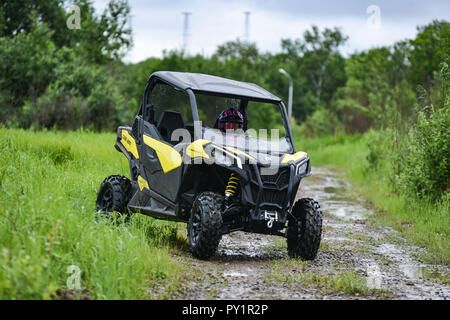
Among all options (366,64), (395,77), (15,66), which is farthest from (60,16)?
(366,64)

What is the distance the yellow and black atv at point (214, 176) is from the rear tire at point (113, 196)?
0.01m

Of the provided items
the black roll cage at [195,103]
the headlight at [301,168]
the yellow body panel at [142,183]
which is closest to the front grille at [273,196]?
the headlight at [301,168]

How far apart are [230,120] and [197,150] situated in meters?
1.16

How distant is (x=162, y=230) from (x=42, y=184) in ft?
5.90

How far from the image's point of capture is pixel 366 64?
53594 mm

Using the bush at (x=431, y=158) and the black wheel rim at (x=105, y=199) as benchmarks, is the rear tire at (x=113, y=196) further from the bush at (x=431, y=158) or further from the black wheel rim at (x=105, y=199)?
the bush at (x=431, y=158)

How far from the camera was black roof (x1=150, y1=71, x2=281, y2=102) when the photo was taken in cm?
752

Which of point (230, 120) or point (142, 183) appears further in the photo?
point (142, 183)

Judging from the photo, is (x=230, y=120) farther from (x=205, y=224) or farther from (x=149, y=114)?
(x=205, y=224)

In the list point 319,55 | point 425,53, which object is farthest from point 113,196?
point 319,55

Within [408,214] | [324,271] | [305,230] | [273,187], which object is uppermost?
[273,187]

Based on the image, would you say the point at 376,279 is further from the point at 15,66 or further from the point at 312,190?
the point at 15,66

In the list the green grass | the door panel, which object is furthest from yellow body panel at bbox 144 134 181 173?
the green grass

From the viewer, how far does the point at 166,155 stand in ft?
24.4
